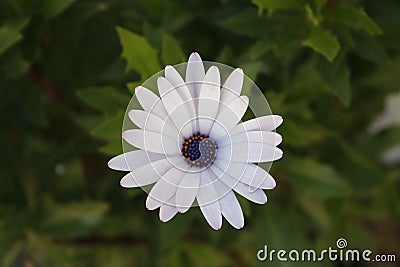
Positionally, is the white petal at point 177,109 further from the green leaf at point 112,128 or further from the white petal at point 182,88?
the green leaf at point 112,128

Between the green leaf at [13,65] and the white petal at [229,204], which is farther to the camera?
the green leaf at [13,65]

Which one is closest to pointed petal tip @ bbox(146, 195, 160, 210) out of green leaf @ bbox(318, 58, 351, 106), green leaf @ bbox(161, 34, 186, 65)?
green leaf @ bbox(161, 34, 186, 65)

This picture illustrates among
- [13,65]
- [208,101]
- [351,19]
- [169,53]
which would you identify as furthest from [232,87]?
[13,65]

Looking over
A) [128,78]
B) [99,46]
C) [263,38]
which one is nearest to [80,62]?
[99,46]

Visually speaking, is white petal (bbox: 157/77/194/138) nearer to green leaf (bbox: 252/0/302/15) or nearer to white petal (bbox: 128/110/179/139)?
white petal (bbox: 128/110/179/139)

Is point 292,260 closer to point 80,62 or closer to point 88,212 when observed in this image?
point 88,212

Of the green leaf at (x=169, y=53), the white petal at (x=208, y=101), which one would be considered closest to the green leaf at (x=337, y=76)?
the green leaf at (x=169, y=53)
